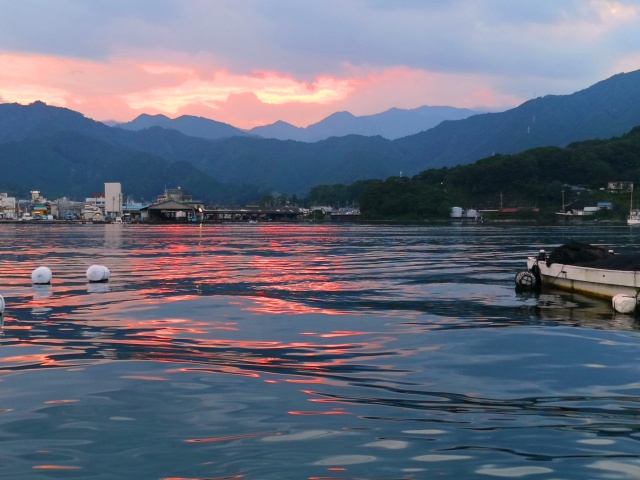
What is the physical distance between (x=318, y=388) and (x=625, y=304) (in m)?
14.3

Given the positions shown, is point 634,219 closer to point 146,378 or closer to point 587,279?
point 587,279

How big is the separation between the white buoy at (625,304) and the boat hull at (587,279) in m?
0.91

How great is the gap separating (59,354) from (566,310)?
16.4 meters

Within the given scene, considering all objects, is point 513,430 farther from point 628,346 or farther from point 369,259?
point 369,259

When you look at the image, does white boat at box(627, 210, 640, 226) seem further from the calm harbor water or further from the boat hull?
the calm harbor water

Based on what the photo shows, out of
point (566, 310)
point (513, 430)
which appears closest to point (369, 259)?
point (566, 310)

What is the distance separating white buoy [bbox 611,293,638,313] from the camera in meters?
23.4

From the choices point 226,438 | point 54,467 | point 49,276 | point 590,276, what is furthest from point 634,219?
point 54,467

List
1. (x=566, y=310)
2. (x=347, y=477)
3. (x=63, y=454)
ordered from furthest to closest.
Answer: (x=566, y=310) → (x=63, y=454) → (x=347, y=477)

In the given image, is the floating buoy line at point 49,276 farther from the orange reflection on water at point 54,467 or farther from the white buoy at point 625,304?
the orange reflection on water at point 54,467

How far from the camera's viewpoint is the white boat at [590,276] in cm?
2539

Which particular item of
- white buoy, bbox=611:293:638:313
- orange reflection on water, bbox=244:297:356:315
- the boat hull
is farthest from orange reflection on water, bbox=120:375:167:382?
the boat hull

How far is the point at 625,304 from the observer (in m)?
23.4

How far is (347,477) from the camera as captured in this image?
8797 mm
